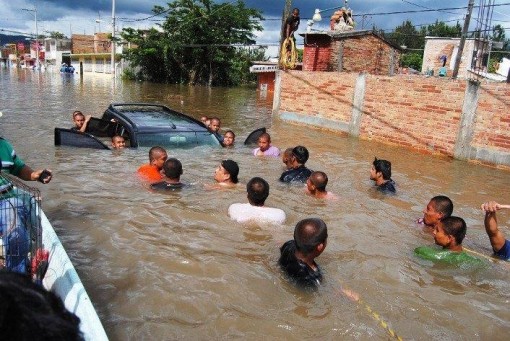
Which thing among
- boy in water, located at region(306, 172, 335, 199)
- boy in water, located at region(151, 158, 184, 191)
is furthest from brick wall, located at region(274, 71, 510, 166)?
boy in water, located at region(151, 158, 184, 191)

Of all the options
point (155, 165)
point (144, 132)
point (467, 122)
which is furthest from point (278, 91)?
point (155, 165)

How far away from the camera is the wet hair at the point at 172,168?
19.2 ft

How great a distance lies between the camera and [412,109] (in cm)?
1094

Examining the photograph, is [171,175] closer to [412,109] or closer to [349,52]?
[412,109]

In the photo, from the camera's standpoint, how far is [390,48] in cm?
2108

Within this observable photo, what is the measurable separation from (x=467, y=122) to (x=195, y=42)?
3083cm

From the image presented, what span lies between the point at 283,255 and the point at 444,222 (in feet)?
5.43

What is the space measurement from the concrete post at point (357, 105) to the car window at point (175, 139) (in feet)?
17.8

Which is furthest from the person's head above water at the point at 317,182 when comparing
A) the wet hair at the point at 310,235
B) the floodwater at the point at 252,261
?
the wet hair at the point at 310,235

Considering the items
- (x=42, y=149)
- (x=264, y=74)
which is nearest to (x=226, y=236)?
(x=42, y=149)

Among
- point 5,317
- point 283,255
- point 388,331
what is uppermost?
point 5,317

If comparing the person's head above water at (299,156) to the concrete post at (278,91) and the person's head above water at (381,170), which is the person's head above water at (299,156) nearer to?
the person's head above water at (381,170)

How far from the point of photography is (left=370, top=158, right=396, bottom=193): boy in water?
658 centimetres

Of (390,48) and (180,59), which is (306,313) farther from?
(180,59)
